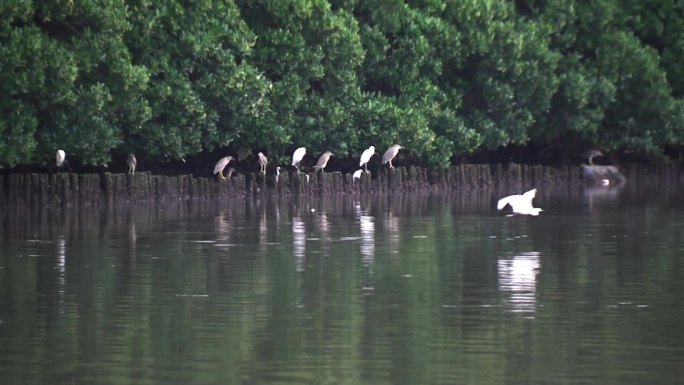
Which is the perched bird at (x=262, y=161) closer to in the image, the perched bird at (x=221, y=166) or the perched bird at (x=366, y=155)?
the perched bird at (x=221, y=166)

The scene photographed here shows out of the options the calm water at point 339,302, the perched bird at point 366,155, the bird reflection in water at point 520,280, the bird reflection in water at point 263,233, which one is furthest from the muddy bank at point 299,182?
the bird reflection in water at point 520,280

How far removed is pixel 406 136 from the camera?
46.7m

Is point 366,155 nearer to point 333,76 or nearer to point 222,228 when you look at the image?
point 333,76

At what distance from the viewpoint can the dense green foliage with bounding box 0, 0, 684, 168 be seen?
36438 mm

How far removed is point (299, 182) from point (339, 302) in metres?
25.4

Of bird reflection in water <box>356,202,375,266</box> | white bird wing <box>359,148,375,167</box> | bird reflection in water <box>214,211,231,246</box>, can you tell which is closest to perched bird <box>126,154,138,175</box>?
bird reflection in water <box>214,211,231,246</box>

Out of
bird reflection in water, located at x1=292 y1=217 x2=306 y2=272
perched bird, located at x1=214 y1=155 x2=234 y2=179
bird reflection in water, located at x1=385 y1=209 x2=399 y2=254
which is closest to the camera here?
bird reflection in water, located at x1=292 y1=217 x2=306 y2=272

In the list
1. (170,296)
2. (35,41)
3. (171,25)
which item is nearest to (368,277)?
(170,296)

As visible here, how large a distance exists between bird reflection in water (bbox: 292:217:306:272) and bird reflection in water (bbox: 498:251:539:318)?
254 centimetres

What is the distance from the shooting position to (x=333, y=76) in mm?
45000

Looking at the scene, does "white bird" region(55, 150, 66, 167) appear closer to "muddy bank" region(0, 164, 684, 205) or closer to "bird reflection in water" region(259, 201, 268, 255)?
"muddy bank" region(0, 164, 684, 205)

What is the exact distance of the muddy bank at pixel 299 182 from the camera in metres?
36.7

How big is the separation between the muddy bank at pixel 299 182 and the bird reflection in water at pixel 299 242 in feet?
21.1

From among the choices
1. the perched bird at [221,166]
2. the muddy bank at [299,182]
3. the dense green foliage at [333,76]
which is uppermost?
the dense green foliage at [333,76]
